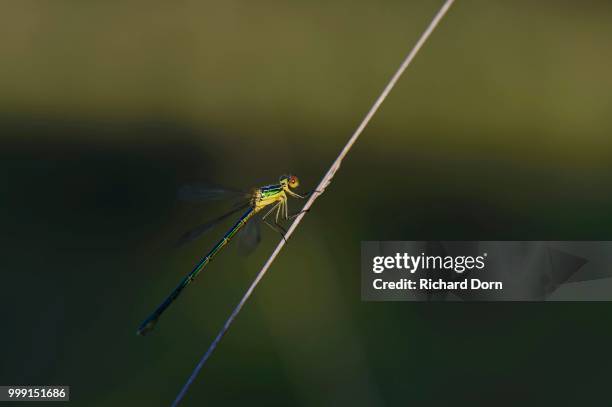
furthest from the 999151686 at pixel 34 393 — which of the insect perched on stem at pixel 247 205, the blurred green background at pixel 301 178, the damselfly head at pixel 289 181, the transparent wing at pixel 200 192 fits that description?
the damselfly head at pixel 289 181

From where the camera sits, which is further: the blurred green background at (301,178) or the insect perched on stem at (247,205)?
the blurred green background at (301,178)

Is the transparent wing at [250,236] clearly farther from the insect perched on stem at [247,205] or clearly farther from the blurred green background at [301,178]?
the blurred green background at [301,178]

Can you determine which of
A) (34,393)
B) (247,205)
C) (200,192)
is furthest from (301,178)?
(34,393)

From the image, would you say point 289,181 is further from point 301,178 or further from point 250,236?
point 301,178

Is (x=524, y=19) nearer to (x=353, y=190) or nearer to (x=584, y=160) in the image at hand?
(x=584, y=160)

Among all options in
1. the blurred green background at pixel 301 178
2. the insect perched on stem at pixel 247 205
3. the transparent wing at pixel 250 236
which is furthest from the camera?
the blurred green background at pixel 301 178

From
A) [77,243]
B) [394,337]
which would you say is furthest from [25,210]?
[394,337]

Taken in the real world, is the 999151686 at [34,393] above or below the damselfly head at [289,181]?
below

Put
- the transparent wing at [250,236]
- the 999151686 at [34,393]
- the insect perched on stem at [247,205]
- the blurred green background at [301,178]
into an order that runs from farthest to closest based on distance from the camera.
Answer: the blurred green background at [301,178] → the 999151686 at [34,393] → the insect perched on stem at [247,205] → the transparent wing at [250,236]
